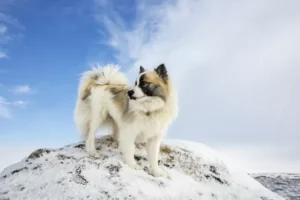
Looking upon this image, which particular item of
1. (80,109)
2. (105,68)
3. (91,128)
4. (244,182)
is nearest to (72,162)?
(91,128)

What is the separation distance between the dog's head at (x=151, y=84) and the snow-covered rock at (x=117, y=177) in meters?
1.48

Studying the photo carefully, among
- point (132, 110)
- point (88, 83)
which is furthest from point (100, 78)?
→ point (132, 110)

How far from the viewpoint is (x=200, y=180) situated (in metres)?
7.95

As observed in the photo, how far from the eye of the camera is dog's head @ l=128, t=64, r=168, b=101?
724 cm

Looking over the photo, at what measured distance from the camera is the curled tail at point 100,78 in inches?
352

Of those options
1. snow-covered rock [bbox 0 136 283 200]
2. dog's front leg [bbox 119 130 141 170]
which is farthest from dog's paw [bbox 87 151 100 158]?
dog's front leg [bbox 119 130 141 170]

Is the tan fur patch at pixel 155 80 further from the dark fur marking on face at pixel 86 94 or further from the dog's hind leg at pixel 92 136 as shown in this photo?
the dark fur marking on face at pixel 86 94

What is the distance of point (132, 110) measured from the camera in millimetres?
7562

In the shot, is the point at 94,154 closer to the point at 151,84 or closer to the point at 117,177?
the point at 117,177

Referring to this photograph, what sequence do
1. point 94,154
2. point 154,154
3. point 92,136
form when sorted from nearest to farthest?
point 154,154 → point 94,154 → point 92,136

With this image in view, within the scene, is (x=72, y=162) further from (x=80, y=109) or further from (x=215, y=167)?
(x=215, y=167)

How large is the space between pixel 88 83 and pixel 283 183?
624cm

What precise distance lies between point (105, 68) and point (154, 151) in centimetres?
256

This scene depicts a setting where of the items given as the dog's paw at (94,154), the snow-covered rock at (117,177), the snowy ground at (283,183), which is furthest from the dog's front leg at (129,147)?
the snowy ground at (283,183)
